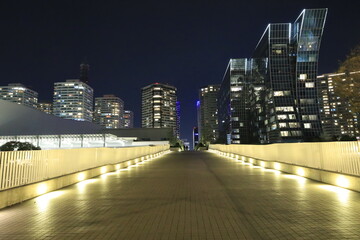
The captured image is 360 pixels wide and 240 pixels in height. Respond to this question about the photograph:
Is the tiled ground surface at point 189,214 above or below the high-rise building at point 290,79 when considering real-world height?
below

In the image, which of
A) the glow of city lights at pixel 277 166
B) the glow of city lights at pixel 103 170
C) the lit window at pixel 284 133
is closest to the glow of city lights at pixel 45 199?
the glow of city lights at pixel 103 170

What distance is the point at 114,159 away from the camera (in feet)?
57.4

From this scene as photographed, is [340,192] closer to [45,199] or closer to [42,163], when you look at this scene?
[45,199]

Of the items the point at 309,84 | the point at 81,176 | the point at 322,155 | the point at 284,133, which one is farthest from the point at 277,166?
the point at 309,84

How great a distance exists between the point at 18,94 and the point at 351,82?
672 feet

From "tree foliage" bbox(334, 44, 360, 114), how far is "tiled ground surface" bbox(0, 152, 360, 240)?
26.4ft

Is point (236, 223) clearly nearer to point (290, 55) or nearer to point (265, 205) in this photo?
point (265, 205)

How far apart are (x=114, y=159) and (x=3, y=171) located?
33.1 feet

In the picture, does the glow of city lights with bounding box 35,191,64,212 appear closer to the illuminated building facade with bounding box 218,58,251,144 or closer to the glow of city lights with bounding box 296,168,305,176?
the glow of city lights with bounding box 296,168,305,176

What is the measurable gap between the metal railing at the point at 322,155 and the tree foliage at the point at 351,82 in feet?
15.6

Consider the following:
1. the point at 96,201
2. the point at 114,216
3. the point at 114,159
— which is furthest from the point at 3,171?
the point at 114,159

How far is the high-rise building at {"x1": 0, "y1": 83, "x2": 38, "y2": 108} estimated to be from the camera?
176m

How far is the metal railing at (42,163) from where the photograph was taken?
7.69m

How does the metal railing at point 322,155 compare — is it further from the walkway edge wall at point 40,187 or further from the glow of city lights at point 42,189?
the glow of city lights at point 42,189
